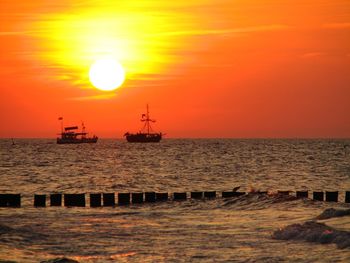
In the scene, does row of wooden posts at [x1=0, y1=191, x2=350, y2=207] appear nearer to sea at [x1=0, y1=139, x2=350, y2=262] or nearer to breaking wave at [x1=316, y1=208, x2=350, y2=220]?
sea at [x1=0, y1=139, x2=350, y2=262]

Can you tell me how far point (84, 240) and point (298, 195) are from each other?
58.6 ft

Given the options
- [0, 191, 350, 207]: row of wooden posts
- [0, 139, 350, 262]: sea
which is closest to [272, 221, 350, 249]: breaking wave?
[0, 139, 350, 262]: sea

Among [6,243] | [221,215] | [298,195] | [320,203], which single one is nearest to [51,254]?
[6,243]

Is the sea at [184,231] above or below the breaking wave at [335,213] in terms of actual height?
below

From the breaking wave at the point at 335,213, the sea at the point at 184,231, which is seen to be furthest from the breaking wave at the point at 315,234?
the breaking wave at the point at 335,213

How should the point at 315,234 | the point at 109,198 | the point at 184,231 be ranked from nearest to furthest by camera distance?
the point at 315,234, the point at 184,231, the point at 109,198

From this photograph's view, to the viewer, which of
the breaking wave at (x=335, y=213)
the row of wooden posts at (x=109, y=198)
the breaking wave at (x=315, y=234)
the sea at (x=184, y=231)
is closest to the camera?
the sea at (x=184, y=231)

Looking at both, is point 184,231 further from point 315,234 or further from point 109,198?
point 109,198

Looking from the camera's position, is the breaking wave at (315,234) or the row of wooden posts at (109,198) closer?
the breaking wave at (315,234)

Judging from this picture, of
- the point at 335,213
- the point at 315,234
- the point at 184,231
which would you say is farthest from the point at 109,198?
the point at 315,234

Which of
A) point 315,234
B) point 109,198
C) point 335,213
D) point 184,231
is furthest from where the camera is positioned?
point 109,198

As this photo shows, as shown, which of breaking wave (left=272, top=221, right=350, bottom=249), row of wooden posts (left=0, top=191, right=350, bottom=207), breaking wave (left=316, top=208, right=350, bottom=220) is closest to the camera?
breaking wave (left=272, top=221, right=350, bottom=249)

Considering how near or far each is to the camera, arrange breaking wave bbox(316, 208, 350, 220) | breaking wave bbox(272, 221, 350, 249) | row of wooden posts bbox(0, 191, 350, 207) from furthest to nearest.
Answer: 1. row of wooden posts bbox(0, 191, 350, 207)
2. breaking wave bbox(316, 208, 350, 220)
3. breaking wave bbox(272, 221, 350, 249)

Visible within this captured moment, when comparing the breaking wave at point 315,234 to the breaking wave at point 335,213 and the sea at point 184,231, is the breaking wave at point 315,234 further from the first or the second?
the breaking wave at point 335,213
